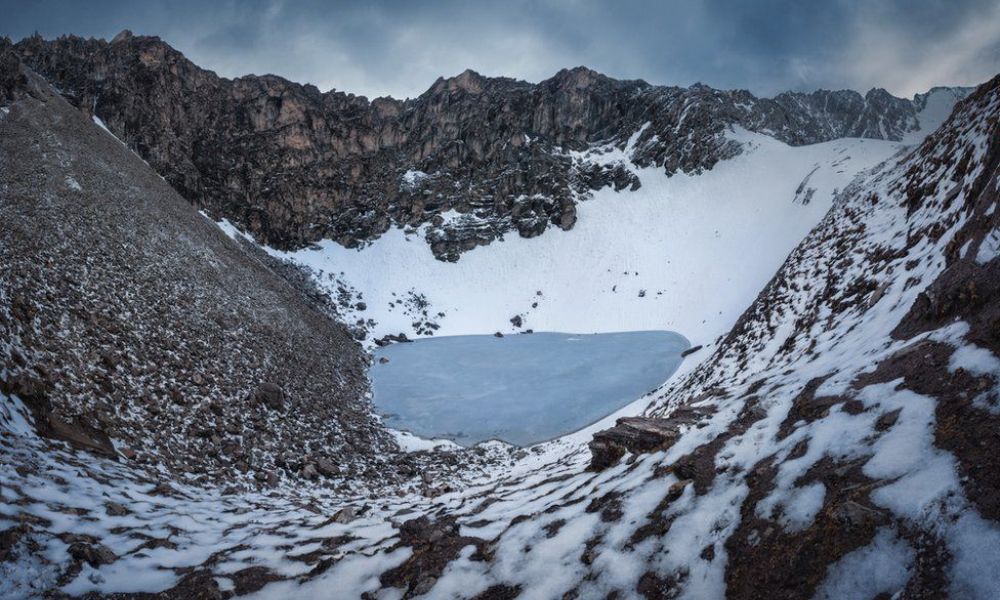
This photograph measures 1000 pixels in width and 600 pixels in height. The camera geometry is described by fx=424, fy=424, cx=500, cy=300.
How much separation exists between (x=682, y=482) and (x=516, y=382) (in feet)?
66.6

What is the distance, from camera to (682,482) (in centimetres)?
459

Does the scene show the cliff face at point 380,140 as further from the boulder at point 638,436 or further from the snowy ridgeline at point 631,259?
the boulder at point 638,436

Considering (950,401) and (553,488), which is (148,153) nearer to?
(553,488)

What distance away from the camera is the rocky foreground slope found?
294 centimetres

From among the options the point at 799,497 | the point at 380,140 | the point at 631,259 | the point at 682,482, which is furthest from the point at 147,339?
the point at 380,140

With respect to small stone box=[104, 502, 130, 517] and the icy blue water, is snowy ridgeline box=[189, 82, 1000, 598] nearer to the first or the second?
small stone box=[104, 502, 130, 517]

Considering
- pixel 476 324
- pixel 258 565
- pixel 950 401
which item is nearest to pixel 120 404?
pixel 258 565

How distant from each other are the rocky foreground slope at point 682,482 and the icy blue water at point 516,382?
5372 mm

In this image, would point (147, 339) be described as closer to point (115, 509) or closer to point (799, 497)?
point (115, 509)

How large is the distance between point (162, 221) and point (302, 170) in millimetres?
34365

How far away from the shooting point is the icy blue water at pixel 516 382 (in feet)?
61.0

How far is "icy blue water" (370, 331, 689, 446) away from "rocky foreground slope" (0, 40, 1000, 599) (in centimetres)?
537

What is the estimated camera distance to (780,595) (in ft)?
9.35

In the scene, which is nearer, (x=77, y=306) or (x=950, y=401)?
(x=950, y=401)
